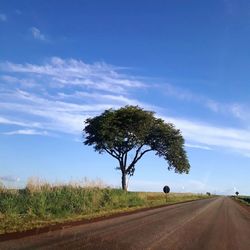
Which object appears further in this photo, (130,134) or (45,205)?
(130,134)

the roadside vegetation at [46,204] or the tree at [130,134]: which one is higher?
the tree at [130,134]

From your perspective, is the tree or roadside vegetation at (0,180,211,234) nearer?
roadside vegetation at (0,180,211,234)

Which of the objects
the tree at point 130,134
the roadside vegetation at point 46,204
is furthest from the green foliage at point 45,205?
the tree at point 130,134

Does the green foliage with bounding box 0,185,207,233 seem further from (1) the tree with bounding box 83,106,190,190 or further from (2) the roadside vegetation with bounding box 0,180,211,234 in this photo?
(1) the tree with bounding box 83,106,190,190

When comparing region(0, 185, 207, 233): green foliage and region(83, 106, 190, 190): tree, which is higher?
region(83, 106, 190, 190): tree

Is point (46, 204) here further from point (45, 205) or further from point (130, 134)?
point (130, 134)

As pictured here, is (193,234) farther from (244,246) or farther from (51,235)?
(51,235)

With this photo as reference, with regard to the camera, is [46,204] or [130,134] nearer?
[46,204]

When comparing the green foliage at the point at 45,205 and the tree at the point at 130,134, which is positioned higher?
the tree at the point at 130,134

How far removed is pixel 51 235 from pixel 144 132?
150 feet

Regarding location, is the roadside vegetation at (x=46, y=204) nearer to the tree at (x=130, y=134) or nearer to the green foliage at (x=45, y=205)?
the green foliage at (x=45, y=205)

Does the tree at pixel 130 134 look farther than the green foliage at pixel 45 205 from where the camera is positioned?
Yes

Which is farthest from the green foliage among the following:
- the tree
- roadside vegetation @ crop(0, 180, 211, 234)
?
the tree

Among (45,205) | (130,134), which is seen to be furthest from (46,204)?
(130,134)
